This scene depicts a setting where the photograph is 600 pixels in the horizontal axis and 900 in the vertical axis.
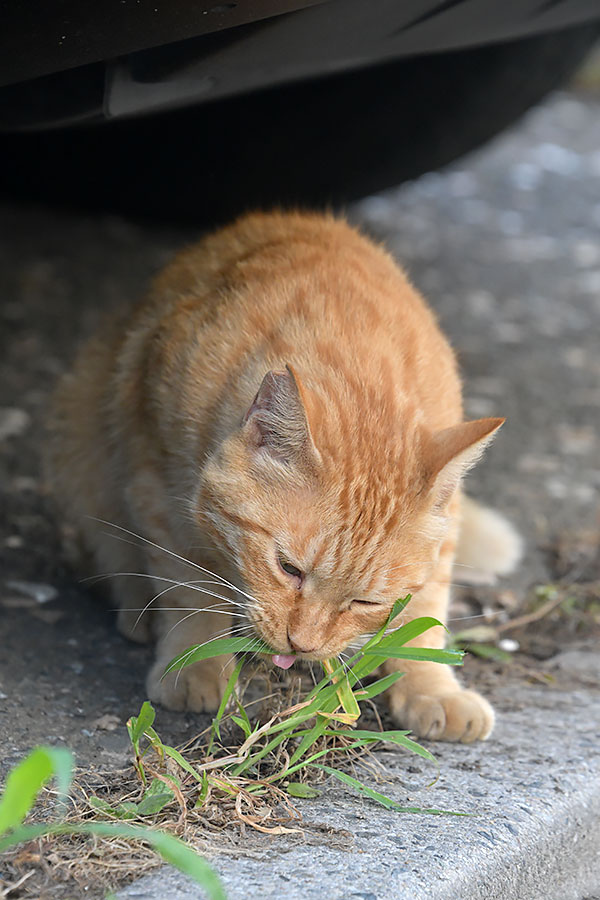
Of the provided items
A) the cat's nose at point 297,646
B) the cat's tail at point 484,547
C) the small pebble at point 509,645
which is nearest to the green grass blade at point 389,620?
the cat's nose at point 297,646

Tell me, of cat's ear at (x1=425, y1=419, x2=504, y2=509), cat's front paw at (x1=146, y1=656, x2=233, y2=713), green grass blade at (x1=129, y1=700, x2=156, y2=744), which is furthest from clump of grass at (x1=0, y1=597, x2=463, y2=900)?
cat's ear at (x1=425, y1=419, x2=504, y2=509)

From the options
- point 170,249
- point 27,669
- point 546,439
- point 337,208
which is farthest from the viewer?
point 170,249

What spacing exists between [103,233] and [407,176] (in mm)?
1735

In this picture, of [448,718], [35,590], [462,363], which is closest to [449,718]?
[448,718]

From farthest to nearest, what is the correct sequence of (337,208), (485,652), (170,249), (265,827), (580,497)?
(170,249), (337,208), (580,497), (485,652), (265,827)

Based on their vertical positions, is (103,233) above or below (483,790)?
above

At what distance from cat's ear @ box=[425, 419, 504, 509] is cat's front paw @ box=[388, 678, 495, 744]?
17.0 inches

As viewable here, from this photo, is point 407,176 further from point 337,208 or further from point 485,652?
point 485,652

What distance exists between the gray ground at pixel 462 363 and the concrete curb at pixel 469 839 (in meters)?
0.03

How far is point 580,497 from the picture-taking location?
3533 mm

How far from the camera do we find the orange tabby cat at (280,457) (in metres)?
1.97

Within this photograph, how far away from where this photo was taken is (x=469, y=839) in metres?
1.76

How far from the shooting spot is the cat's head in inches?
76.5

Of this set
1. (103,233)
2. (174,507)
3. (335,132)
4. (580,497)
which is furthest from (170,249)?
(174,507)
